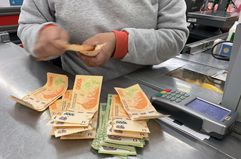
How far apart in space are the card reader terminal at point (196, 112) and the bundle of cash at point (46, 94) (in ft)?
0.81

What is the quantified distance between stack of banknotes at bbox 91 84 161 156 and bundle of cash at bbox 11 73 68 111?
126 millimetres

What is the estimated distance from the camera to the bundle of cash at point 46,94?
0.55m

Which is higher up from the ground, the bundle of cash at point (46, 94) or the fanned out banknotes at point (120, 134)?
the fanned out banknotes at point (120, 134)

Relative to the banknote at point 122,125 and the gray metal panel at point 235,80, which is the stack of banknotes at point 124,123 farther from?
the gray metal panel at point 235,80

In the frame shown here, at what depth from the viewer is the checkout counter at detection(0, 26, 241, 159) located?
0.43 m

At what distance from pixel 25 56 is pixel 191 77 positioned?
61 centimetres

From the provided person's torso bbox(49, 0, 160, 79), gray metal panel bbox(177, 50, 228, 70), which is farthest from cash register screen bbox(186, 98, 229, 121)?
gray metal panel bbox(177, 50, 228, 70)

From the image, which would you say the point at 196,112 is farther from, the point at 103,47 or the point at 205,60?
the point at 205,60

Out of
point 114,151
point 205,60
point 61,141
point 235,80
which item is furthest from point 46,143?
point 205,60

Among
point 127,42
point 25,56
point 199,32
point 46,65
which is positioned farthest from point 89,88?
point 199,32

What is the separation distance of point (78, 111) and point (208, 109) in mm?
288

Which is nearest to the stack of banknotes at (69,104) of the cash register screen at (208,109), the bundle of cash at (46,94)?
the bundle of cash at (46,94)

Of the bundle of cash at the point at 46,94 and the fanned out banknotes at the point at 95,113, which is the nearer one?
the fanned out banknotes at the point at 95,113

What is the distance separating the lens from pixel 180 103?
20.7 inches
